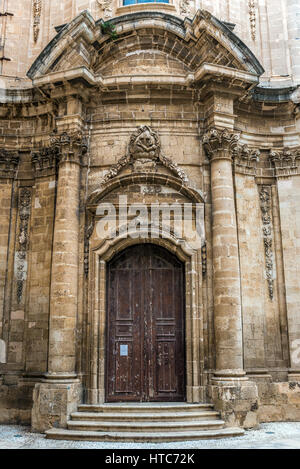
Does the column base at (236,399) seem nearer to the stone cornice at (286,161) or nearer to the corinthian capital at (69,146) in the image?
the stone cornice at (286,161)

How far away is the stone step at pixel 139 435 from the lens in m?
7.59

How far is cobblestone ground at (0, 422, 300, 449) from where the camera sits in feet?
23.7

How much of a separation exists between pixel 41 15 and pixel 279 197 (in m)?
7.46

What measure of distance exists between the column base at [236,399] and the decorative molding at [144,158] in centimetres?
404

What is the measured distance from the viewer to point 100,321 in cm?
938

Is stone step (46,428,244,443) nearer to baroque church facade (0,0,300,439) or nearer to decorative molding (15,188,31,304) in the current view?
baroque church facade (0,0,300,439)

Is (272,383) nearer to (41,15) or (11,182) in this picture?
(11,182)

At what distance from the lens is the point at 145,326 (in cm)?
960

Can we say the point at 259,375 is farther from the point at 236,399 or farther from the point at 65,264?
the point at 65,264

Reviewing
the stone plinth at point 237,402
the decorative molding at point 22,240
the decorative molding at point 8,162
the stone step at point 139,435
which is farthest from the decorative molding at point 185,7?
the stone step at point 139,435

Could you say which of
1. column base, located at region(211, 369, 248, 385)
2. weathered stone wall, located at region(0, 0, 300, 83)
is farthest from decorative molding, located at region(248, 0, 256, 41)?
column base, located at region(211, 369, 248, 385)

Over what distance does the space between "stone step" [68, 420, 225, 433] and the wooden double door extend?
1211mm

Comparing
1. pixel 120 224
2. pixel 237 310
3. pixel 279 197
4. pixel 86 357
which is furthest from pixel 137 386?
pixel 279 197

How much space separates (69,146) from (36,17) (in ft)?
14.7
